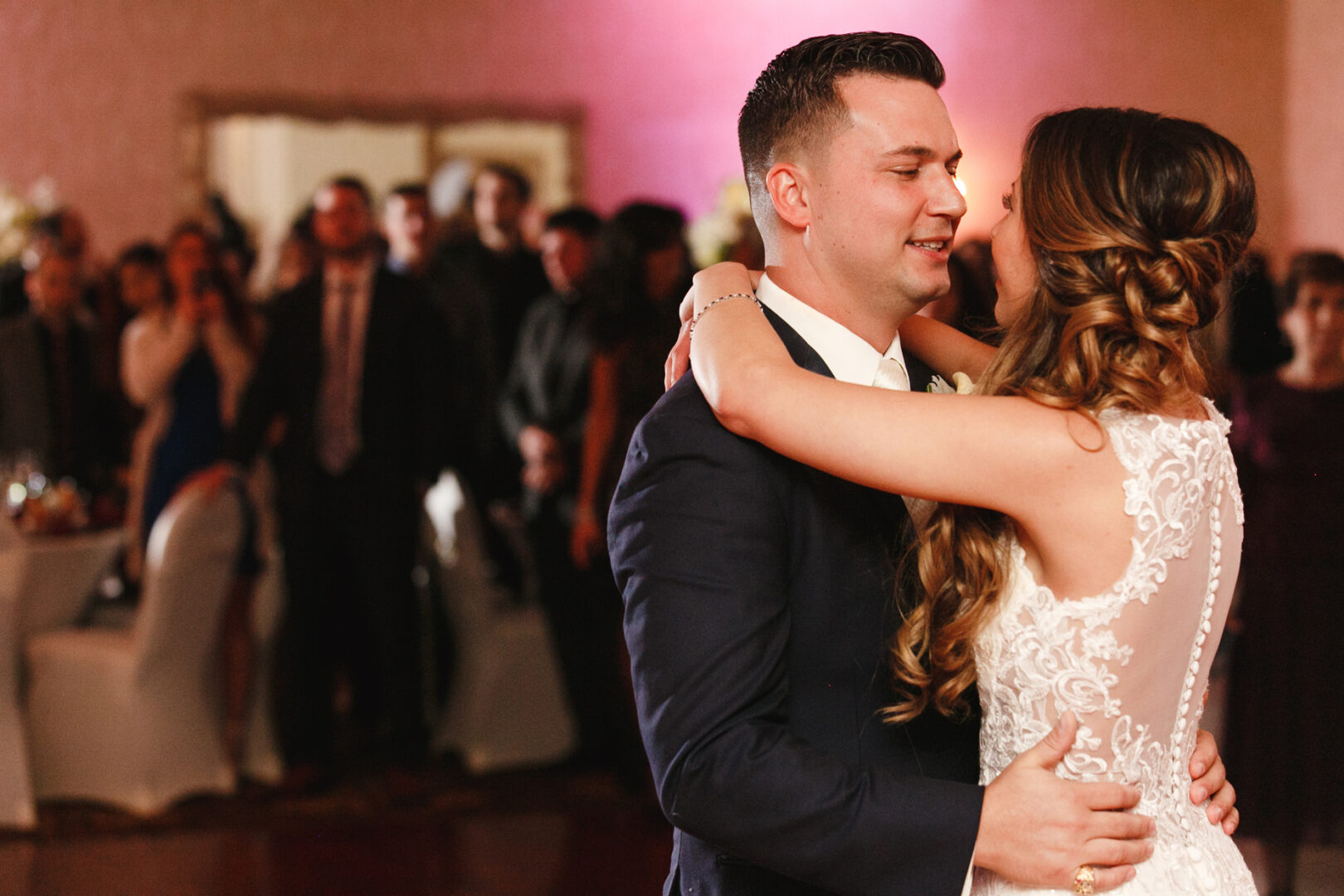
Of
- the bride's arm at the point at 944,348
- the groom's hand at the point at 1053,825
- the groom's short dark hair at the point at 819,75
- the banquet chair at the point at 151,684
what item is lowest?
the banquet chair at the point at 151,684

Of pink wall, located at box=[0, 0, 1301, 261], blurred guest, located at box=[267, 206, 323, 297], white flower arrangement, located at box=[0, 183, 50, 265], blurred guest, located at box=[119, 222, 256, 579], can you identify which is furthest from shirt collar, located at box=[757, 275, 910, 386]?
pink wall, located at box=[0, 0, 1301, 261]

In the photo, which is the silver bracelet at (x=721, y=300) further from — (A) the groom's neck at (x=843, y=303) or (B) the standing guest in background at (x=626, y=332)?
(B) the standing guest in background at (x=626, y=332)

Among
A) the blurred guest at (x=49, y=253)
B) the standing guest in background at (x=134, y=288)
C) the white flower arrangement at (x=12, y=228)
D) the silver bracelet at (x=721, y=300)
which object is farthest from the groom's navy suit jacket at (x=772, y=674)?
the white flower arrangement at (x=12, y=228)

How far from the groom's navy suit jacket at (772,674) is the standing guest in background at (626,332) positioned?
8.13ft

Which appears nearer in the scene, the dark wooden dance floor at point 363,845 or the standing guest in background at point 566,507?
the dark wooden dance floor at point 363,845

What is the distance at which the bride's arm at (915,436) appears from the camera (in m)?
1.24

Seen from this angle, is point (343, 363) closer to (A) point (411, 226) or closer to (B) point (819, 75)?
(A) point (411, 226)

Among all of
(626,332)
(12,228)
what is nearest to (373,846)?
(626,332)

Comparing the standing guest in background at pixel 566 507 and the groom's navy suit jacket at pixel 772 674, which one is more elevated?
the groom's navy suit jacket at pixel 772 674

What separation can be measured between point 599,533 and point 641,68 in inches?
152

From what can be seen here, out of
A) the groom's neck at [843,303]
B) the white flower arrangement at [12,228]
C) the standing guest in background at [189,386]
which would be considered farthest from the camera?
the white flower arrangement at [12,228]

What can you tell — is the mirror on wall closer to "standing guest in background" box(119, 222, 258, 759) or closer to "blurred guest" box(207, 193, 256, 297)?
"blurred guest" box(207, 193, 256, 297)

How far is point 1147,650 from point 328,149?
646 cm

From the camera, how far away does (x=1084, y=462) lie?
4.09 ft
